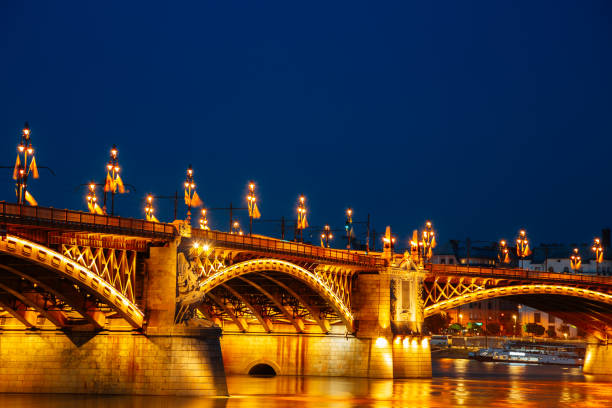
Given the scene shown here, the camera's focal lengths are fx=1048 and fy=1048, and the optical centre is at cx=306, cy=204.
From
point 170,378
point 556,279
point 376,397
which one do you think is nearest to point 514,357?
point 556,279

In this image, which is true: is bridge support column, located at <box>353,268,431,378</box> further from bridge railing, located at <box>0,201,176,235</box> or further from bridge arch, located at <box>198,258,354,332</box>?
bridge railing, located at <box>0,201,176,235</box>

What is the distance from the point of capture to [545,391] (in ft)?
280

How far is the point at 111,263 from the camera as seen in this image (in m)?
59.9

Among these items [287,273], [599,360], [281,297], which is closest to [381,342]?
[281,297]

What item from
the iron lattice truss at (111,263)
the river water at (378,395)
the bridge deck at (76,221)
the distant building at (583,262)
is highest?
the distant building at (583,262)

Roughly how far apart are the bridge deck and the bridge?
0.07 meters

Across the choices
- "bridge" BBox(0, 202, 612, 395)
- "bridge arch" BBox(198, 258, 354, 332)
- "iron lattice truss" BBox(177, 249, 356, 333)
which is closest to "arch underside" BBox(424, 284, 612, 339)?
"bridge" BBox(0, 202, 612, 395)

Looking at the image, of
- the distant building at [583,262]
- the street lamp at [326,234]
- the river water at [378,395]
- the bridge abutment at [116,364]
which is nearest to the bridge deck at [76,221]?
the bridge abutment at [116,364]

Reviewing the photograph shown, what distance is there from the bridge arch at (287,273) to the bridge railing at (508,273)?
48.6 ft

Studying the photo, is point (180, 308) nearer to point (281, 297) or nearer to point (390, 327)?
point (281, 297)

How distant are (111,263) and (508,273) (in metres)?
55.4

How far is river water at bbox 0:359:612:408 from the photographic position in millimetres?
58938

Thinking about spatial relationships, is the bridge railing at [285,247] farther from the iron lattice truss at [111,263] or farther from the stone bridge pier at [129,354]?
the iron lattice truss at [111,263]

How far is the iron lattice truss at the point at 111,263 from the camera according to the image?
→ 187 ft
